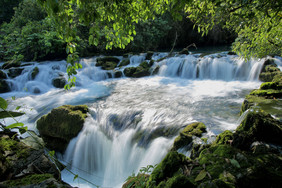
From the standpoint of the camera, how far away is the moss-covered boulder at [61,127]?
232 inches

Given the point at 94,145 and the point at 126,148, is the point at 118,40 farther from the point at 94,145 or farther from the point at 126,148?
the point at 94,145

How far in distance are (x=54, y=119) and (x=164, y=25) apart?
1945 centimetres

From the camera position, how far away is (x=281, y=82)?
648cm

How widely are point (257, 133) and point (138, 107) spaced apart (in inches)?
198

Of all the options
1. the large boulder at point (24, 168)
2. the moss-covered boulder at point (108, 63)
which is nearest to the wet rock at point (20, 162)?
the large boulder at point (24, 168)

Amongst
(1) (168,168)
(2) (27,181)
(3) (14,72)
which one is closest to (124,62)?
(3) (14,72)

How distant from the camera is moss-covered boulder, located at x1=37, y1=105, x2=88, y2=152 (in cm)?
589

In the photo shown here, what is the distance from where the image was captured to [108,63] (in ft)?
54.1

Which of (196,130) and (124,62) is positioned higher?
(124,62)

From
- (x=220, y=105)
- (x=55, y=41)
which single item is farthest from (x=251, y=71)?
(x=55, y=41)

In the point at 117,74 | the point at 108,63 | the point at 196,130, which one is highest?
the point at 108,63

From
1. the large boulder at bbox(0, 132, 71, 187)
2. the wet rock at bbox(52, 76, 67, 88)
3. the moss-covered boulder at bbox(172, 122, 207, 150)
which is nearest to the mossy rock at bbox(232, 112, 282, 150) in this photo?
the moss-covered boulder at bbox(172, 122, 207, 150)

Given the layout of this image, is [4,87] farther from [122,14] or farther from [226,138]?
[226,138]

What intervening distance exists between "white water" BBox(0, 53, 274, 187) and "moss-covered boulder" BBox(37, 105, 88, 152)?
259mm
